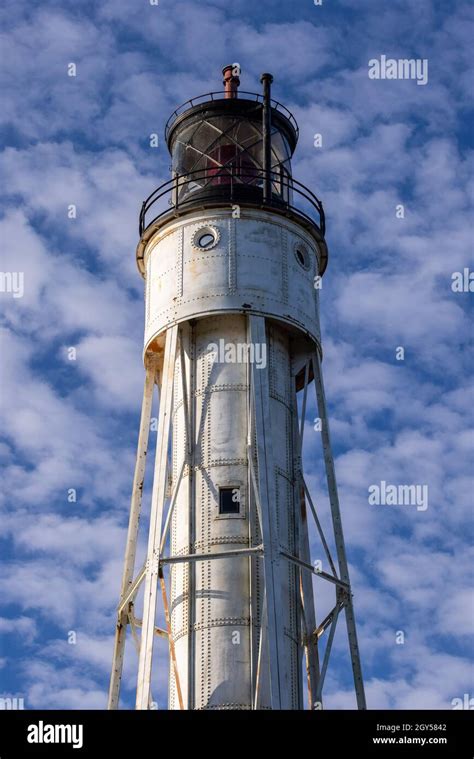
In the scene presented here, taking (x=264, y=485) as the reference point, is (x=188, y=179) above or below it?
above

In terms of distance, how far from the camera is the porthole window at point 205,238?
4528 centimetres

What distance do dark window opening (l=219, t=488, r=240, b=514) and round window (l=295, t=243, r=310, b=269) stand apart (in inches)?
322

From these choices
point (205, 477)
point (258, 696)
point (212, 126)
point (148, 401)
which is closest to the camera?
point (258, 696)

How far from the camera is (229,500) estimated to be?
42.4m

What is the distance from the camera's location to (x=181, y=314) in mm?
44438

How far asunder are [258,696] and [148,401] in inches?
437

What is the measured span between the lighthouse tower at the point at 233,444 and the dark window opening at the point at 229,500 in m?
0.04

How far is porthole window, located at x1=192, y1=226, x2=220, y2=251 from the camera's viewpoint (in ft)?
149
